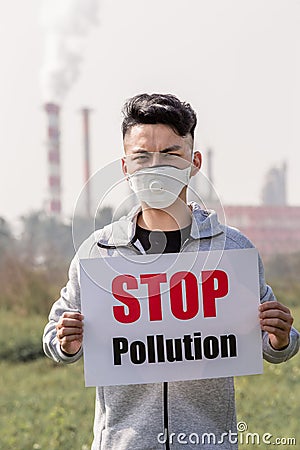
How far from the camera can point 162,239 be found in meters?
1.49

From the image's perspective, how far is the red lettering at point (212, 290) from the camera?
1492mm

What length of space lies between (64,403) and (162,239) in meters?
3.25

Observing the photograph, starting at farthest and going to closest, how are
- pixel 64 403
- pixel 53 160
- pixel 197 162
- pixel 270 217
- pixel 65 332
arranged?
pixel 53 160 → pixel 270 217 → pixel 64 403 → pixel 197 162 → pixel 65 332

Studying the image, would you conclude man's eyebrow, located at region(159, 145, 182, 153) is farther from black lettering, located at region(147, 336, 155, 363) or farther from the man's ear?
black lettering, located at region(147, 336, 155, 363)

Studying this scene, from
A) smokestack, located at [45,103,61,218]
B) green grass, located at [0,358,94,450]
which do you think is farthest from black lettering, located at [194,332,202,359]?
smokestack, located at [45,103,61,218]

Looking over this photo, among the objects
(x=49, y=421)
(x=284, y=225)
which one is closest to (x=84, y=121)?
(x=284, y=225)

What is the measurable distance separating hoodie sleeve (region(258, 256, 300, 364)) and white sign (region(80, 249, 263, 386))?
0.02 metres

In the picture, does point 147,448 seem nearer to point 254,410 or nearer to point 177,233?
point 177,233

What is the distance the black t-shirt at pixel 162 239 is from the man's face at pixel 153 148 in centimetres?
11

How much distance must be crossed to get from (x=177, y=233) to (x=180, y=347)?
193 millimetres

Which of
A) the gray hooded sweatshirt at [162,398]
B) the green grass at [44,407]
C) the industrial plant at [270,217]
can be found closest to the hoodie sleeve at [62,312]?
the gray hooded sweatshirt at [162,398]

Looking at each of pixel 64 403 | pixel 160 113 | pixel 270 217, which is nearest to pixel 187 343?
pixel 160 113

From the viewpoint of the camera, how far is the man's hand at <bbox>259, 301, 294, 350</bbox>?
1.41 metres

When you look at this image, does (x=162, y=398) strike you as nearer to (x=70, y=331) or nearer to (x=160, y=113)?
(x=70, y=331)
